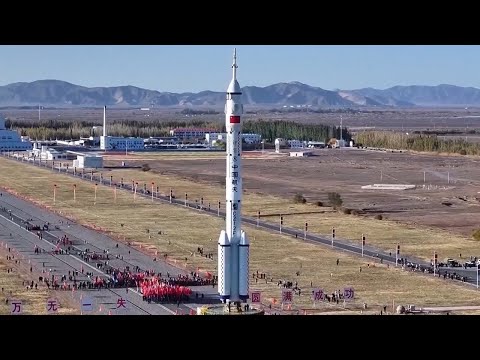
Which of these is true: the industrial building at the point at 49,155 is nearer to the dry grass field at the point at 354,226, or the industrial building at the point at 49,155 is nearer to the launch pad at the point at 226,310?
the dry grass field at the point at 354,226

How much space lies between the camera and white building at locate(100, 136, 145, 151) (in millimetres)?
98750

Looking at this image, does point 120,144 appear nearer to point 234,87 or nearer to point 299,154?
point 299,154

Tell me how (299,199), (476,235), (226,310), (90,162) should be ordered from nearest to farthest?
(226,310) < (476,235) < (299,199) < (90,162)

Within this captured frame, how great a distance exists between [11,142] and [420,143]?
121 ft

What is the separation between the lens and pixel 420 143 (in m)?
97.4

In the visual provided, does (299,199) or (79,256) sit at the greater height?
(79,256)

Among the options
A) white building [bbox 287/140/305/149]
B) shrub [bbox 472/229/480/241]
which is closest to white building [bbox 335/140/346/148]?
white building [bbox 287/140/305/149]

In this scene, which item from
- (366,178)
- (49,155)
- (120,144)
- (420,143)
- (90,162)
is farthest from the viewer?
(120,144)

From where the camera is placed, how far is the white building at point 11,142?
323 feet

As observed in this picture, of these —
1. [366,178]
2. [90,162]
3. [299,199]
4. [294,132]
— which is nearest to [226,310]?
[299,199]

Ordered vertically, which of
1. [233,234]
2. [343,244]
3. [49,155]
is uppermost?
[233,234]

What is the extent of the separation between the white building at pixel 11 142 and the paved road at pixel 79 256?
54.1m
